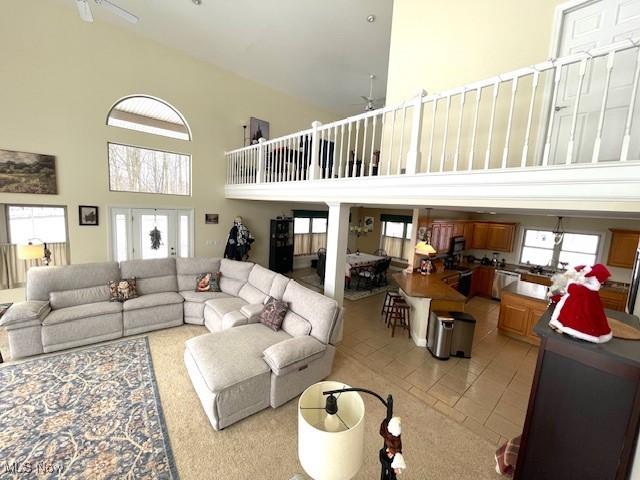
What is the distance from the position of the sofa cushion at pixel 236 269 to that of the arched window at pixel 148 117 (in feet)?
11.1

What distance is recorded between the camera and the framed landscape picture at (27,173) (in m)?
4.50

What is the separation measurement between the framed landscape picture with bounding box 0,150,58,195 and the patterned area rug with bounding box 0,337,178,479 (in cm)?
312

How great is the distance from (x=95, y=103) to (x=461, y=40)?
6.64m

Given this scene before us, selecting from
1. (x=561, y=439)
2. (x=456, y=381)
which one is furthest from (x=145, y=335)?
(x=561, y=439)

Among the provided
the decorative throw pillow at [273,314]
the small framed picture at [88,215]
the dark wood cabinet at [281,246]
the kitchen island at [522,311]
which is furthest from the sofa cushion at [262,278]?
the kitchen island at [522,311]

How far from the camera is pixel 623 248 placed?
18.0ft

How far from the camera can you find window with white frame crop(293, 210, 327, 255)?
30.9 feet

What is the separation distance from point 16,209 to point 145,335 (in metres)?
3.32

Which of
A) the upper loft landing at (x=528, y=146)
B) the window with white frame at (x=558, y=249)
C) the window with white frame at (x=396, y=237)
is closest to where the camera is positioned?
the upper loft landing at (x=528, y=146)

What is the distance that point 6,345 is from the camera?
12.5 ft

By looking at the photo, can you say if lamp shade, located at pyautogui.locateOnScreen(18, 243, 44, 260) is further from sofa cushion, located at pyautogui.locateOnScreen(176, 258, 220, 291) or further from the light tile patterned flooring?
the light tile patterned flooring

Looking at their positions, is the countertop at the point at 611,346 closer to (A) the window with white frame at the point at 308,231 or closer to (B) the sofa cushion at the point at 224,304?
(B) the sofa cushion at the point at 224,304

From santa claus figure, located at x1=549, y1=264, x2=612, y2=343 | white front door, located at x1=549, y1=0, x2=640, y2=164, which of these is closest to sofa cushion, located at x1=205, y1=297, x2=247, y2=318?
santa claus figure, located at x1=549, y1=264, x2=612, y2=343

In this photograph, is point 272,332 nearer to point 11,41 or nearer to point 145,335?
point 145,335
